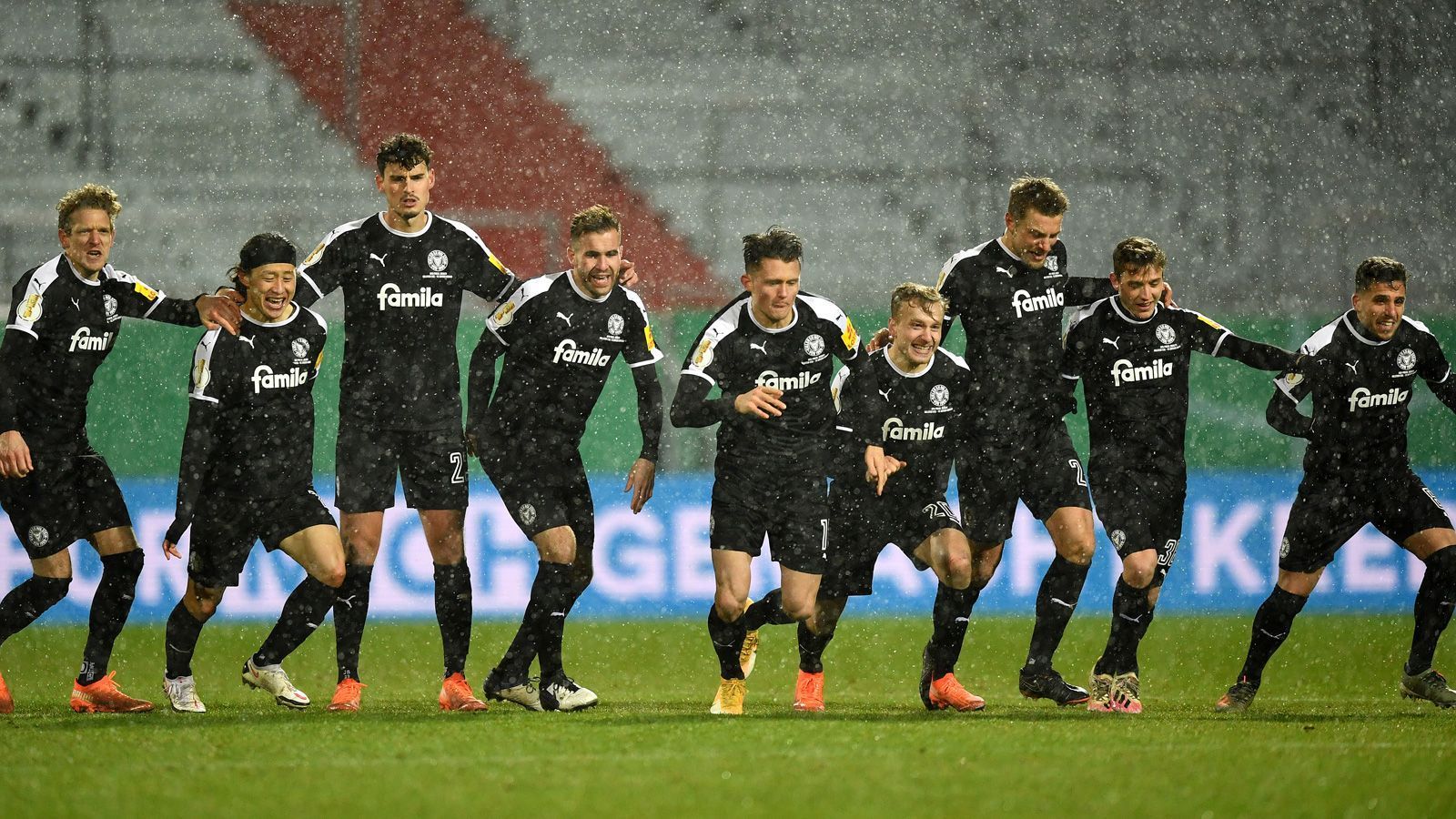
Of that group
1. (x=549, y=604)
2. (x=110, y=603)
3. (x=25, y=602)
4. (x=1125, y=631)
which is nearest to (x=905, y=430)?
(x=1125, y=631)

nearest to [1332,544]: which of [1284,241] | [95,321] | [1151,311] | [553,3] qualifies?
[1151,311]

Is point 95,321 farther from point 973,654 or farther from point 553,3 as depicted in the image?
point 553,3

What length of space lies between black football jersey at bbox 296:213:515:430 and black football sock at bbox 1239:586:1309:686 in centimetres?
347

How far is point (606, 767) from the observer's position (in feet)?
17.2

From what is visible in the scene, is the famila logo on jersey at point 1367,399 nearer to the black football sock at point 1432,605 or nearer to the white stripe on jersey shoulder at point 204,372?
the black football sock at point 1432,605

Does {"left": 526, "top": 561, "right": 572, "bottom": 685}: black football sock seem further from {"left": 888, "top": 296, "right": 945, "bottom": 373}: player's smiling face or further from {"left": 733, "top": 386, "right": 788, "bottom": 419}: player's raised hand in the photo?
{"left": 888, "top": 296, "right": 945, "bottom": 373}: player's smiling face

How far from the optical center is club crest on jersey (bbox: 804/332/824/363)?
695cm

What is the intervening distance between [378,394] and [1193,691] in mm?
4197

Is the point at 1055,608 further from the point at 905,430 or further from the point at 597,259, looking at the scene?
the point at 597,259

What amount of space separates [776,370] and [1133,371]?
153 centimetres

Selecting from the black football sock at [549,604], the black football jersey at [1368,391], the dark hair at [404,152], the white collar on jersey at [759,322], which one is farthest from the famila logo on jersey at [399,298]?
the black football jersey at [1368,391]

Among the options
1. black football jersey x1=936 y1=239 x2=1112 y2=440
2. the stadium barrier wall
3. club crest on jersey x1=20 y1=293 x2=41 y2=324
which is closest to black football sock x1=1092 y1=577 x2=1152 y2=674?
black football jersey x1=936 y1=239 x2=1112 y2=440

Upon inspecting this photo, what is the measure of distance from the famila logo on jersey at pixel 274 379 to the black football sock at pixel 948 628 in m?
2.80

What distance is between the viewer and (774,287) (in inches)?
266
